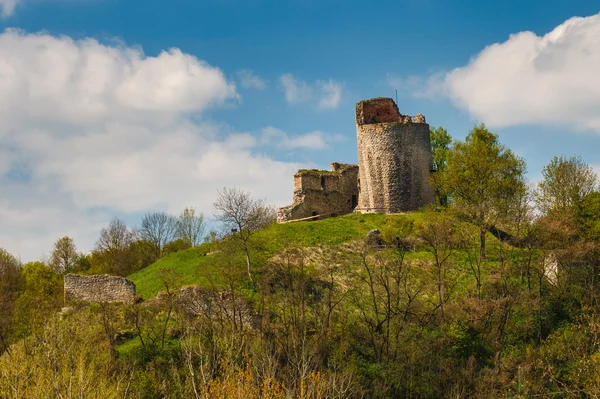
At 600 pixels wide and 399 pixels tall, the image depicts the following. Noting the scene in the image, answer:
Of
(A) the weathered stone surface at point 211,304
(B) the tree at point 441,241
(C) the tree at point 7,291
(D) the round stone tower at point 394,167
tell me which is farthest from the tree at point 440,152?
(C) the tree at point 7,291

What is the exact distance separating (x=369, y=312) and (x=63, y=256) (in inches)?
1413

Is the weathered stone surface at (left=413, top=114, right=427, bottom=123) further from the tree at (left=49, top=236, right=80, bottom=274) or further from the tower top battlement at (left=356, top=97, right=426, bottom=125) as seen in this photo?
the tree at (left=49, top=236, right=80, bottom=274)

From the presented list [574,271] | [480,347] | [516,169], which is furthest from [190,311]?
[516,169]

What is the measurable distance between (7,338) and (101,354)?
7488 millimetres

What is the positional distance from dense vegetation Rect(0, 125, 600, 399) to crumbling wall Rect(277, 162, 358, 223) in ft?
15.4

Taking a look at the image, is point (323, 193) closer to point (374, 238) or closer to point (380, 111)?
point (380, 111)

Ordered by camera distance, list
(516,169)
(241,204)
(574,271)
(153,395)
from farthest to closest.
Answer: (516,169) < (241,204) < (574,271) < (153,395)

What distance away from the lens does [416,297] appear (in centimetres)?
3266

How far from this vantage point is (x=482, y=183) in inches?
1521

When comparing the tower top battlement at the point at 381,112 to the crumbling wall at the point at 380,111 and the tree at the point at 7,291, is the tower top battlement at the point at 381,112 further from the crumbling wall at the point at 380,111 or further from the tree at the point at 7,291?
the tree at the point at 7,291

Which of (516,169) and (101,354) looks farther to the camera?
(516,169)

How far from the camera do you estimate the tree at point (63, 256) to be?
58.0 m

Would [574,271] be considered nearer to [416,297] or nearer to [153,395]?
[416,297]

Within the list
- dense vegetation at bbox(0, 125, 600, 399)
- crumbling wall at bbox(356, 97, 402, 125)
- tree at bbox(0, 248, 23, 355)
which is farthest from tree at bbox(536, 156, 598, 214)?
tree at bbox(0, 248, 23, 355)
